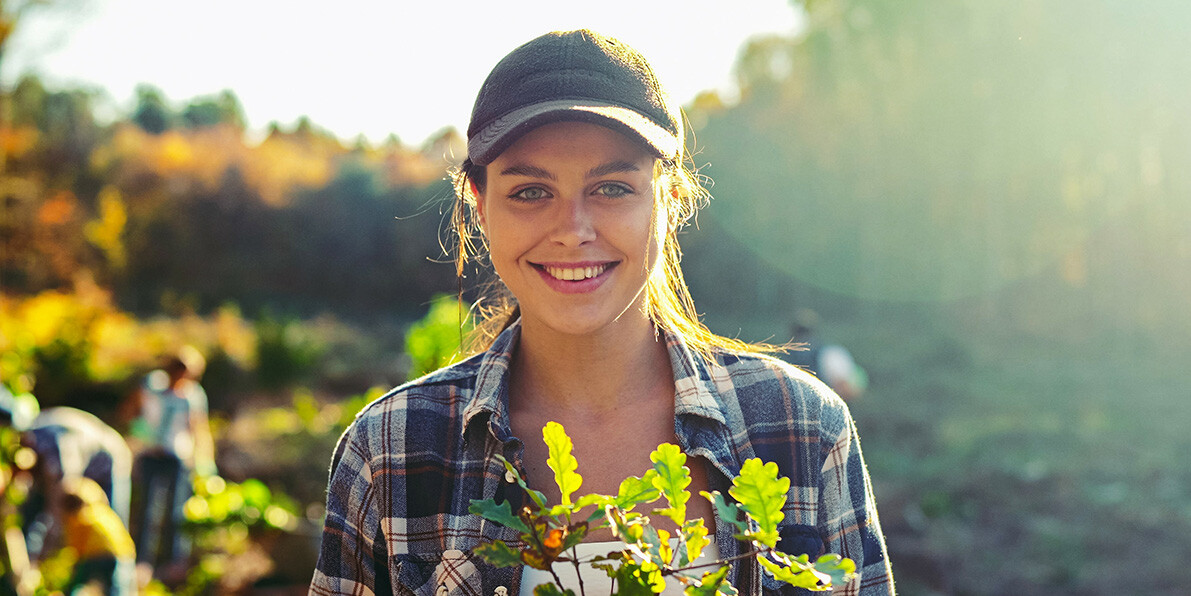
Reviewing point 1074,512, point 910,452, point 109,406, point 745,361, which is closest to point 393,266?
point 109,406

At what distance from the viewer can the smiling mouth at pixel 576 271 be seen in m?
1.29

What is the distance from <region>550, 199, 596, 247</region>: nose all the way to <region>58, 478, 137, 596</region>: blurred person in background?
381 cm

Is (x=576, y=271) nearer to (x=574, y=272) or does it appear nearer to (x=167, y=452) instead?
(x=574, y=272)

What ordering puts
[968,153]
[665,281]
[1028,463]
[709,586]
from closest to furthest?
1. [709,586]
2. [665,281]
3. [1028,463]
4. [968,153]

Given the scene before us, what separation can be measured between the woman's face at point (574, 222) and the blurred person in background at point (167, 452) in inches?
205

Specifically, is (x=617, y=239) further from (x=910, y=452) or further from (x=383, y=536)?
(x=910, y=452)

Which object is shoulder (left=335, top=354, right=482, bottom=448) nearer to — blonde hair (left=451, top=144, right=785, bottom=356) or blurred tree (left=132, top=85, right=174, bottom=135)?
blonde hair (left=451, top=144, right=785, bottom=356)

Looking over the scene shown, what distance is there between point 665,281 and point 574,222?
402 mm

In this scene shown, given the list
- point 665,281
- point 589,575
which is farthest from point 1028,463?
point 589,575

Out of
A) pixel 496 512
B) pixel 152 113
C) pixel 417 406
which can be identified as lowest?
pixel 496 512

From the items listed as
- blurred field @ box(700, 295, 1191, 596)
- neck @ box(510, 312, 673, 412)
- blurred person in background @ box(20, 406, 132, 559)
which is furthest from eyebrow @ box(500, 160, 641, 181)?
blurred field @ box(700, 295, 1191, 596)

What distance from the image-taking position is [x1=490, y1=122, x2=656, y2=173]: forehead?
1242 mm

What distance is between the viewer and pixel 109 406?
11531 mm

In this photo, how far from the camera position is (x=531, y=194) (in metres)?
1.29
